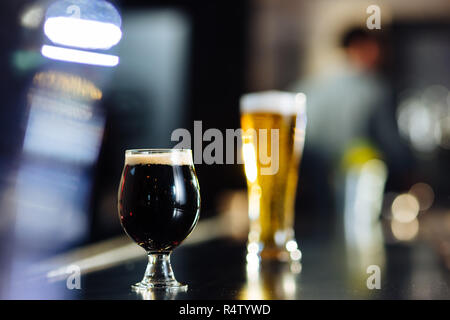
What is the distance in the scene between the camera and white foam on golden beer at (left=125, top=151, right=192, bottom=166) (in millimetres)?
941

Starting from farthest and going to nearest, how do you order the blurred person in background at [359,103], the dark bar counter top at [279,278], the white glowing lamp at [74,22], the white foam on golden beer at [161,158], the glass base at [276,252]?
the blurred person in background at [359,103] → the white glowing lamp at [74,22] → the glass base at [276,252] → the white foam on golden beer at [161,158] → the dark bar counter top at [279,278]

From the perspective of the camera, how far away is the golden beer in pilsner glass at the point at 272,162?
137cm

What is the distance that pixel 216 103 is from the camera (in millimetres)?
4934

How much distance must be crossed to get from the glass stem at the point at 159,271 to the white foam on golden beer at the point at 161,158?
14cm

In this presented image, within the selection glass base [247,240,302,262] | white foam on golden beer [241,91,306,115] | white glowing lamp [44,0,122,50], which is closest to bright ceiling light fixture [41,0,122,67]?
white glowing lamp [44,0,122,50]

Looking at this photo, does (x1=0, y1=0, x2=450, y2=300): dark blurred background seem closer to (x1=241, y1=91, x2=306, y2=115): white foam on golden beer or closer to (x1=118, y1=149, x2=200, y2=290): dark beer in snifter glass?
(x1=118, y1=149, x2=200, y2=290): dark beer in snifter glass

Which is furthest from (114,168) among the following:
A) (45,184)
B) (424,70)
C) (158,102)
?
(424,70)

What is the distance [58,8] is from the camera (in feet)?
6.79

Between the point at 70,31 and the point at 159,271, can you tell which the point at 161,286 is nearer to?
the point at 159,271

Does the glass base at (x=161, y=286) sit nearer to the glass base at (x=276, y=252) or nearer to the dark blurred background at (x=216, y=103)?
the dark blurred background at (x=216, y=103)

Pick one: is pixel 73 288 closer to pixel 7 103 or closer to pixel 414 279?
pixel 414 279

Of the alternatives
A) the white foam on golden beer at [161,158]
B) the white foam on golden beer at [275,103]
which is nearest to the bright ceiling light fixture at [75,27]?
the white foam on golden beer at [275,103]

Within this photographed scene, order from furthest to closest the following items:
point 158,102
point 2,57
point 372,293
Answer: point 158,102 → point 2,57 → point 372,293

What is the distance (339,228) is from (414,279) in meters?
1.30
